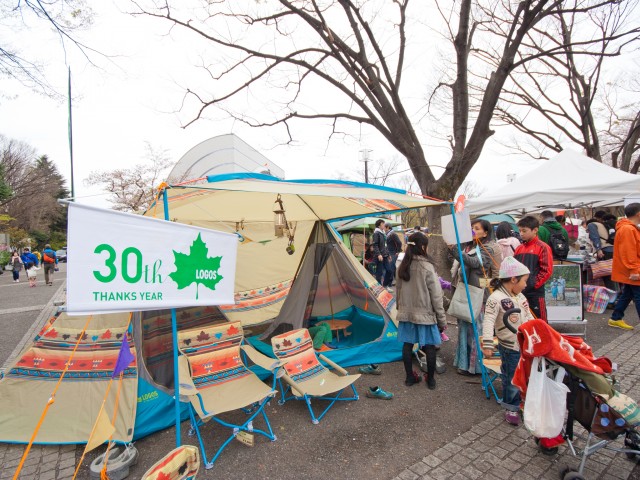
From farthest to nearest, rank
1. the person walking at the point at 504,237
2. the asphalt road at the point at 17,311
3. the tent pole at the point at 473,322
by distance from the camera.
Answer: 1. the asphalt road at the point at 17,311
2. the person walking at the point at 504,237
3. the tent pole at the point at 473,322

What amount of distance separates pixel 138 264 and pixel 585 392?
113 inches

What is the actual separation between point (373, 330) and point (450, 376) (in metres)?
1.47

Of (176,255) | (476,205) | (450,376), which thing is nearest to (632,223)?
(476,205)

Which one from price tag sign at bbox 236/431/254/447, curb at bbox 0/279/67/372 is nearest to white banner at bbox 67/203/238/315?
price tag sign at bbox 236/431/254/447

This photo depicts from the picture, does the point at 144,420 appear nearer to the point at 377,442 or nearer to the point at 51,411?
the point at 51,411

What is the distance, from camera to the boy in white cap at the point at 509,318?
292 cm

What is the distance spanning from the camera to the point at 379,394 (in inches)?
144

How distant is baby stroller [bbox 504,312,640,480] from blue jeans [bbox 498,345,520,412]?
0.65 meters

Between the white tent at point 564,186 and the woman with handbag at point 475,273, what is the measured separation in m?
2.39

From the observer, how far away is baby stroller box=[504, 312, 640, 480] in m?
2.15

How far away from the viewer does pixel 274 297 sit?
5953 millimetres

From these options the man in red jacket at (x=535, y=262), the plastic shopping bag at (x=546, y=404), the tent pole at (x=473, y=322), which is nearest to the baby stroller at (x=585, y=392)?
the plastic shopping bag at (x=546, y=404)

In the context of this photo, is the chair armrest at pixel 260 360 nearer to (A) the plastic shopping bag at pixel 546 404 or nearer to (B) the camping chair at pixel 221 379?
(B) the camping chair at pixel 221 379

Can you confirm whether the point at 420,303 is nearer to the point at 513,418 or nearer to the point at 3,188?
the point at 513,418
